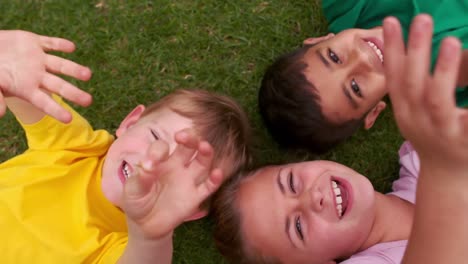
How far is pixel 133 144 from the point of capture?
1.87m

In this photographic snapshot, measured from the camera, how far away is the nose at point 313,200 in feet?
5.88

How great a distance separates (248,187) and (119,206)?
1.97 ft

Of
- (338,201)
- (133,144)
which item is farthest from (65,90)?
(338,201)

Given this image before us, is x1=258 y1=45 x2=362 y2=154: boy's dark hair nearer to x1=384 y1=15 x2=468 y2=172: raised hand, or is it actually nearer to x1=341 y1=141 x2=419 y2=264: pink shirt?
x1=341 y1=141 x2=419 y2=264: pink shirt

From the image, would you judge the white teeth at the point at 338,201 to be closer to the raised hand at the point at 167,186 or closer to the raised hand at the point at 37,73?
the raised hand at the point at 167,186

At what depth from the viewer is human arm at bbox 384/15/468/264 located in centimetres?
82

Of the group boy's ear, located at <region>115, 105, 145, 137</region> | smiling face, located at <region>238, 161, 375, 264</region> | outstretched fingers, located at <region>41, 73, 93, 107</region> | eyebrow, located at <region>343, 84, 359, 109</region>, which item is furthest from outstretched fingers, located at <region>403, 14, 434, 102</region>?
boy's ear, located at <region>115, 105, 145, 137</region>

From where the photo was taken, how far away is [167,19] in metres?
2.62

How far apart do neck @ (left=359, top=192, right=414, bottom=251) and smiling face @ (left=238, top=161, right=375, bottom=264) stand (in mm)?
107

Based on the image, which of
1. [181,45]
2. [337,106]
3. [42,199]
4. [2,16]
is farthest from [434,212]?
[2,16]

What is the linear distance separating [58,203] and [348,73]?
1.52m

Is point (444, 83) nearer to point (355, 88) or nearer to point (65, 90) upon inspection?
point (65, 90)

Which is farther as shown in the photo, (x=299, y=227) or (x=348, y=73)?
(x=348, y=73)

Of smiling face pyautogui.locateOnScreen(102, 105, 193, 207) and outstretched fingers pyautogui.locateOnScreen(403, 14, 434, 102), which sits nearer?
outstretched fingers pyautogui.locateOnScreen(403, 14, 434, 102)
